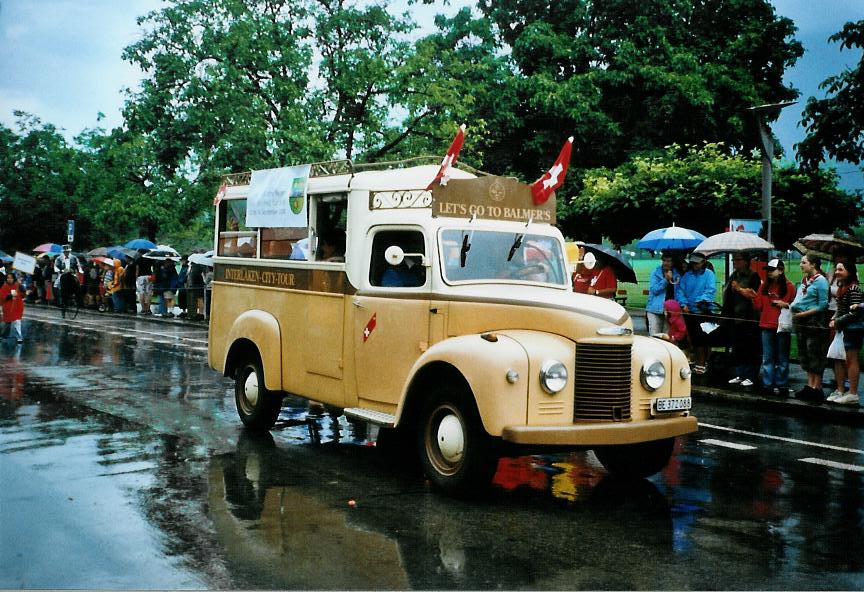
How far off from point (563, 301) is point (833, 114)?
8.45 meters

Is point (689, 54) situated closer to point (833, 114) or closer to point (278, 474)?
point (833, 114)

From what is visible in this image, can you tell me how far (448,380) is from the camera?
7.53 meters

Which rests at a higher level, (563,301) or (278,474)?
(563,301)

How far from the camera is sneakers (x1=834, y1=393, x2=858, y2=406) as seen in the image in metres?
12.0

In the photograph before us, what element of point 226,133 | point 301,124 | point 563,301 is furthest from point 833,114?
point 226,133

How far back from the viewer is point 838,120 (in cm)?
1389

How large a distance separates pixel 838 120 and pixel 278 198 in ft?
28.0

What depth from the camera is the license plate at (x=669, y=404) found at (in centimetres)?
746

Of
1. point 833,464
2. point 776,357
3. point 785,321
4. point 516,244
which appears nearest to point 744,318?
point 776,357

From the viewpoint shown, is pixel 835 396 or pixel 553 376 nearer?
pixel 553 376

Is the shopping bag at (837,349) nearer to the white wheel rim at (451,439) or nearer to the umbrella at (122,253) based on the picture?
the white wheel rim at (451,439)

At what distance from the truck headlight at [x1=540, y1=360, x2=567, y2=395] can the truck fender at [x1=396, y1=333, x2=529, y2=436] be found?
5.4 inches

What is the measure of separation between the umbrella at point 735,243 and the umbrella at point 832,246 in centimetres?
65

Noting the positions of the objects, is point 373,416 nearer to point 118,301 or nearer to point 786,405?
A: point 786,405
